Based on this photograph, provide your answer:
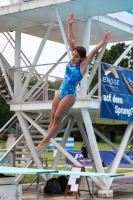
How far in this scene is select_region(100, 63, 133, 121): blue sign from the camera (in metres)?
18.7

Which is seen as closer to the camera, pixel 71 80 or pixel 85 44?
pixel 71 80

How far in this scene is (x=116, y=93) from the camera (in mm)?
19344

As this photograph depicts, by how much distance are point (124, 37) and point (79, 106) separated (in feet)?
17.3

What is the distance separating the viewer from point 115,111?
19.3 m

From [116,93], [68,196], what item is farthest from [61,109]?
[68,196]

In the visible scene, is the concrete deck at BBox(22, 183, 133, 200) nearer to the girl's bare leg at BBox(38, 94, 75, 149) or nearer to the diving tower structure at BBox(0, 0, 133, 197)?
the diving tower structure at BBox(0, 0, 133, 197)

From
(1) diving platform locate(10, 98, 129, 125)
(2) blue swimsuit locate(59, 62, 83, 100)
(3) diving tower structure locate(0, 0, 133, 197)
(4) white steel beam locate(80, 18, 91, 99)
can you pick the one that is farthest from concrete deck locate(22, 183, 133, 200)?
(2) blue swimsuit locate(59, 62, 83, 100)

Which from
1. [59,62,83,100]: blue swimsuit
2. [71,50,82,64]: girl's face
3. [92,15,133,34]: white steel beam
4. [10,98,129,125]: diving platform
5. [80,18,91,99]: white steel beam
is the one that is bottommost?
[59,62,83,100]: blue swimsuit

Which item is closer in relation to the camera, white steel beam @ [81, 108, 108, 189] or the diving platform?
the diving platform

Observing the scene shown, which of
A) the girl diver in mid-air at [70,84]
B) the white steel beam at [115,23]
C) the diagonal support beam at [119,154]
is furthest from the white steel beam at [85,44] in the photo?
the girl diver in mid-air at [70,84]

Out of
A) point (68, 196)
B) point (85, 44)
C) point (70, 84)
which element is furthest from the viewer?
point (68, 196)

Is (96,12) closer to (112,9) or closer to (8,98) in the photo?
(112,9)

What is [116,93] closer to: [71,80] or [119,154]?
[119,154]

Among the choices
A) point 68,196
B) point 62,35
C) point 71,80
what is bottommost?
point 68,196
